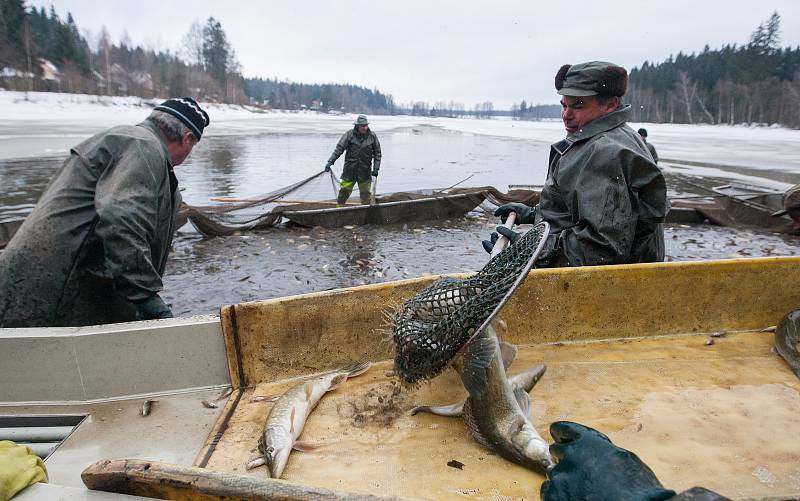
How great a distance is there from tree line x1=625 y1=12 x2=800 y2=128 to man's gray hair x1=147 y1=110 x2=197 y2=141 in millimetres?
72762

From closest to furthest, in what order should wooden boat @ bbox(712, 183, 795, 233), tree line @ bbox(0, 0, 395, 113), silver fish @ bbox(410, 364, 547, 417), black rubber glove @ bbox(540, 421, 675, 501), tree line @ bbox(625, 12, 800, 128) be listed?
1. black rubber glove @ bbox(540, 421, 675, 501)
2. silver fish @ bbox(410, 364, 547, 417)
3. wooden boat @ bbox(712, 183, 795, 233)
4. tree line @ bbox(0, 0, 395, 113)
5. tree line @ bbox(625, 12, 800, 128)

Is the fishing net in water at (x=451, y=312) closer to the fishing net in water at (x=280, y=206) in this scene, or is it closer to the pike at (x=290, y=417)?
the pike at (x=290, y=417)

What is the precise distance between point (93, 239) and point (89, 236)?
30mm

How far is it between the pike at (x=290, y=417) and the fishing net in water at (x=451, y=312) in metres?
0.67

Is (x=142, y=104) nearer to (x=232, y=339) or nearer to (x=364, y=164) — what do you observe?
(x=364, y=164)

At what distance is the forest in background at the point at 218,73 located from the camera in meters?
58.1

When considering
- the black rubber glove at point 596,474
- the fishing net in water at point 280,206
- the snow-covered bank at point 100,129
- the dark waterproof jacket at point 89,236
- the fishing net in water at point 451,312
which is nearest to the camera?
the black rubber glove at point 596,474

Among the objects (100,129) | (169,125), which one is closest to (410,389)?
(169,125)

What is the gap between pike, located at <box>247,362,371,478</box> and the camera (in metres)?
2.32

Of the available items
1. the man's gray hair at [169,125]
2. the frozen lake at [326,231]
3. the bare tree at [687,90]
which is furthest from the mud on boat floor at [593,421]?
the bare tree at [687,90]

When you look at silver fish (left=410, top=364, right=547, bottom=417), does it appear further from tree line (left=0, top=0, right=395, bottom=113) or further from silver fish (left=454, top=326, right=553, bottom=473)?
tree line (left=0, top=0, right=395, bottom=113)

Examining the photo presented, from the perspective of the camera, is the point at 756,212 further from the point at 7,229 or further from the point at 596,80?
the point at 7,229

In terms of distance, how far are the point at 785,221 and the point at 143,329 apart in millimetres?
13157

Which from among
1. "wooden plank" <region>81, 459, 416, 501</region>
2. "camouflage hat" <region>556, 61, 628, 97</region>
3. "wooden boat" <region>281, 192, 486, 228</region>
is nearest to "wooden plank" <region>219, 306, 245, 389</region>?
"wooden plank" <region>81, 459, 416, 501</region>
